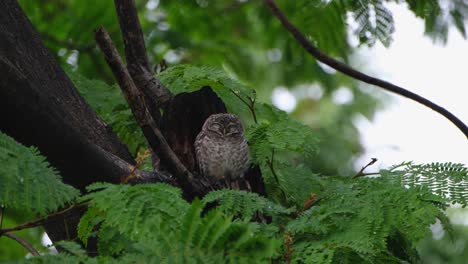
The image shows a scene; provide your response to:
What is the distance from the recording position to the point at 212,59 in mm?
7246

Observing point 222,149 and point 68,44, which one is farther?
point 68,44

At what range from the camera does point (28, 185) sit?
2477mm

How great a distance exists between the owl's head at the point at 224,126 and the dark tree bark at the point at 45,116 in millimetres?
1102

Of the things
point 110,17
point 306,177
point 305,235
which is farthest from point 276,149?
point 110,17

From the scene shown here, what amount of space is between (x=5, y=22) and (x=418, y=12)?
2.12m

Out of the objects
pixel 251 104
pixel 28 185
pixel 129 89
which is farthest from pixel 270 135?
pixel 28 185

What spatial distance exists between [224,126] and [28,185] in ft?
8.70

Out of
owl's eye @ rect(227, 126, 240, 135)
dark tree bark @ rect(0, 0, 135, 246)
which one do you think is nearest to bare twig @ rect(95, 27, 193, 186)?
dark tree bark @ rect(0, 0, 135, 246)

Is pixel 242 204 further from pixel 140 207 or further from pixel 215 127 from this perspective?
pixel 215 127

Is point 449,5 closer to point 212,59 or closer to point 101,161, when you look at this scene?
point 101,161

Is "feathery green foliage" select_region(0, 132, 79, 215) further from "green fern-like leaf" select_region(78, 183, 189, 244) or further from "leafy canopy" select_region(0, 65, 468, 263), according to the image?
"green fern-like leaf" select_region(78, 183, 189, 244)

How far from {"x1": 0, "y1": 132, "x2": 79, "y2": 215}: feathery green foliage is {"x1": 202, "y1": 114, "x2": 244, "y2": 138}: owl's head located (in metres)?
2.31

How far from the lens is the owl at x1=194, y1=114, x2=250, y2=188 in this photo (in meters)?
4.61

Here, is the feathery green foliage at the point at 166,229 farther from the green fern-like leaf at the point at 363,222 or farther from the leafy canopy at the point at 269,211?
the green fern-like leaf at the point at 363,222
